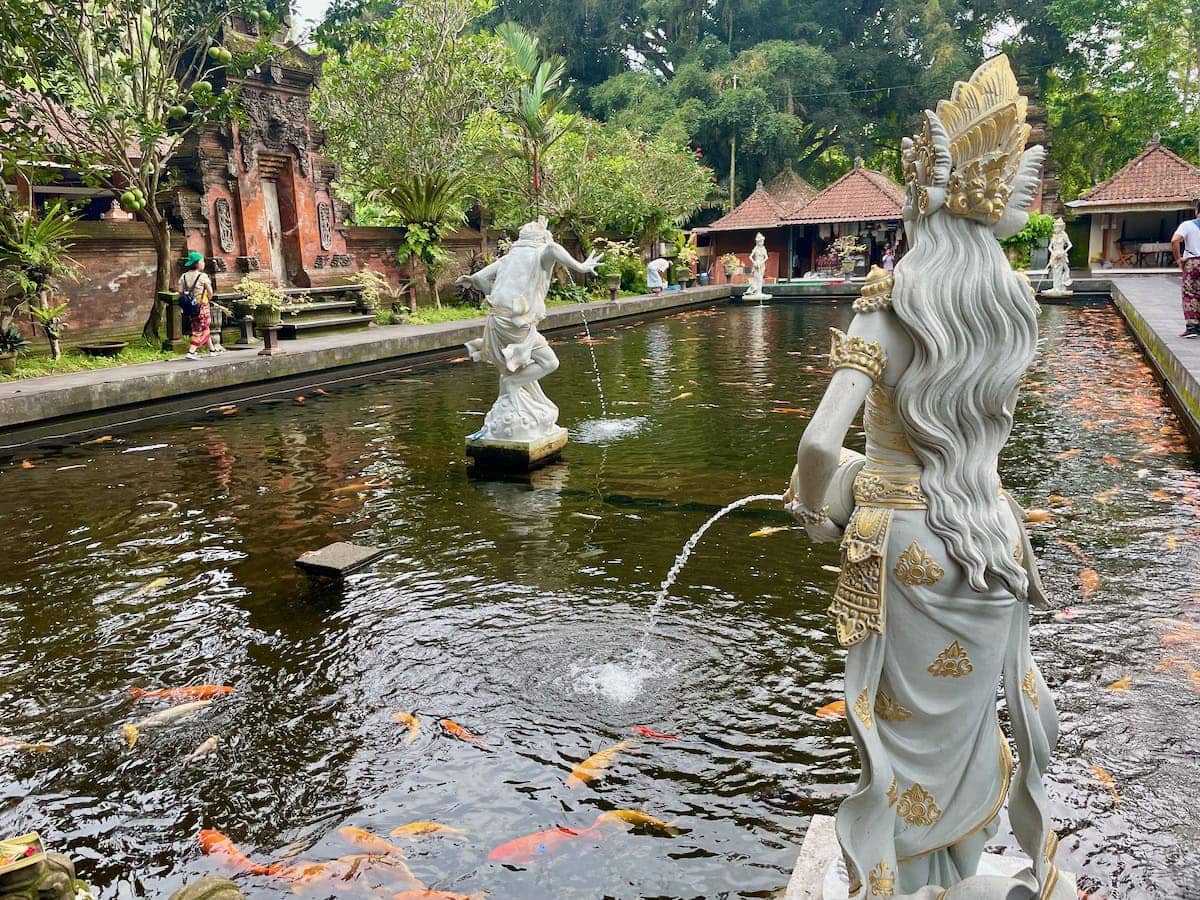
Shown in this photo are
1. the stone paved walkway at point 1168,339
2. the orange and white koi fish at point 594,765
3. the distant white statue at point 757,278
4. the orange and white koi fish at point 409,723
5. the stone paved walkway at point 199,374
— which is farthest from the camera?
the distant white statue at point 757,278

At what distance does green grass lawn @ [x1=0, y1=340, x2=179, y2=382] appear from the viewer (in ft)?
40.1

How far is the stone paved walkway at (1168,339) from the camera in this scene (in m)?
7.97

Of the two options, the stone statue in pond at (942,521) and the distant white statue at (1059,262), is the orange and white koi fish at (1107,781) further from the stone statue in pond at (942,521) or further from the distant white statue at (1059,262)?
the distant white statue at (1059,262)

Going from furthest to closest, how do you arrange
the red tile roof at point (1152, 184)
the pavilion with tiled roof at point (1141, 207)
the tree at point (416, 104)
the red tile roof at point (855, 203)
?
the red tile roof at point (855, 203), the pavilion with tiled roof at point (1141, 207), the red tile roof at point (1152, 184), the tree at point (416, 104)

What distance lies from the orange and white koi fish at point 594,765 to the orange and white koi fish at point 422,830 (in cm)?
44

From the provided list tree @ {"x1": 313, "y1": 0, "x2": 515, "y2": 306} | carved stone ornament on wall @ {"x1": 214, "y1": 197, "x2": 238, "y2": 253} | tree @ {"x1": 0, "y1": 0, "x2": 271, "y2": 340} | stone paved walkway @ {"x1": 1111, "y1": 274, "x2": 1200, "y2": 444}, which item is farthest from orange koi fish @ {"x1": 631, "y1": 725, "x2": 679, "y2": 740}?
carved stone ornament on wall @ {"x1": 214, "y1": 197, "x2": 238, "y2": 253}

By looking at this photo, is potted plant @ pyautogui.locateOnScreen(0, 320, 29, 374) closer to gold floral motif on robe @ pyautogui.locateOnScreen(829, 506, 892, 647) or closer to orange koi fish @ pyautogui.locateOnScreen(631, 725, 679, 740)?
orange koi fish @ pyautogui.locateOnScreen(631, 725, 679, 740)

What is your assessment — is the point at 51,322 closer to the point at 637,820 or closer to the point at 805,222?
the point at 637,820

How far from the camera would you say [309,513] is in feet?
21.5

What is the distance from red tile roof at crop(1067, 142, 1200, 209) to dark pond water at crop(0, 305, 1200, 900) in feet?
70.6

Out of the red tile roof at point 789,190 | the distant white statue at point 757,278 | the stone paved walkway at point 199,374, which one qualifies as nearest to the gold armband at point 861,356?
the stone paved walkway at point 199,374

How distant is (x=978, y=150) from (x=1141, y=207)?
92.8ft

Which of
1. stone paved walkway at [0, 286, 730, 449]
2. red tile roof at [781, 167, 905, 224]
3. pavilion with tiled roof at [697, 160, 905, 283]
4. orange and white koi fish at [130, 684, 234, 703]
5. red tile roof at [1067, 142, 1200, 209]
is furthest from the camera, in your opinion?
pavilion with tiled roof at [697, 160, 905, 283]

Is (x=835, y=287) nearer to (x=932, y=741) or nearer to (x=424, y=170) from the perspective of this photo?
(x=424, y=170)
